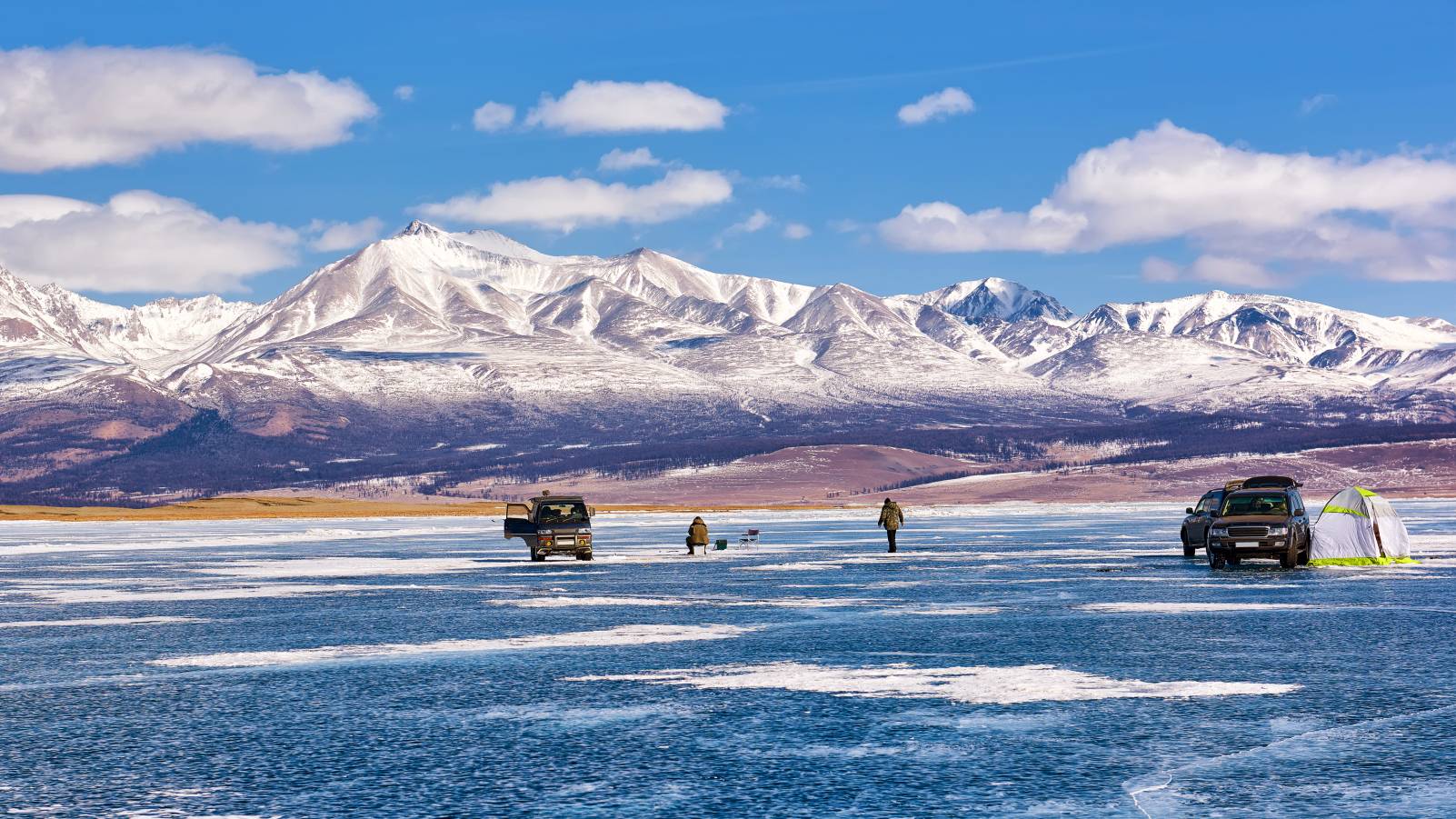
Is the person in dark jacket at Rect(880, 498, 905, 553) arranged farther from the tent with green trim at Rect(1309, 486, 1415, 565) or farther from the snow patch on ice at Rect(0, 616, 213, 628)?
the snow patch on ice at Rect(0, 616, 213, 628)

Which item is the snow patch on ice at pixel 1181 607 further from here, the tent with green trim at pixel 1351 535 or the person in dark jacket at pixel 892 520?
the person in dark jacket at pixel 892 520

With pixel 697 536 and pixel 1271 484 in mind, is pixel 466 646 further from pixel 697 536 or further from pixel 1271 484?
pixel 697 536

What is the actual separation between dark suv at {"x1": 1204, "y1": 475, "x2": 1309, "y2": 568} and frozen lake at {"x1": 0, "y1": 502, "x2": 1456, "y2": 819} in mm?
4082

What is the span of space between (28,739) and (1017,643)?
14.8 metres

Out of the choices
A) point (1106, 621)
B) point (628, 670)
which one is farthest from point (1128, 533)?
point (628, 670)

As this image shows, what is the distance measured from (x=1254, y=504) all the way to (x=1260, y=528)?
3.96ft

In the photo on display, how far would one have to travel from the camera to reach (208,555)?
65812mm

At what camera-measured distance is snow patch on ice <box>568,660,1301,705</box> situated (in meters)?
19.9

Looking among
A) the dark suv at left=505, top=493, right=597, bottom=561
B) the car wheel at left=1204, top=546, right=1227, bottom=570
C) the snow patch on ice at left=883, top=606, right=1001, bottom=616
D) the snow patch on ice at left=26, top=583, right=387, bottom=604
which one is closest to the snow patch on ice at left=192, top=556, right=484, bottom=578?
the dark suv at left=505, top=493, right=597, bottom=561

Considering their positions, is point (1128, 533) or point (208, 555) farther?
point (1128, 533)

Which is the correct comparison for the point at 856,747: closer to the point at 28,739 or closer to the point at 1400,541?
the point at 28,739

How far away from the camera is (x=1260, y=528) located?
4528 cm

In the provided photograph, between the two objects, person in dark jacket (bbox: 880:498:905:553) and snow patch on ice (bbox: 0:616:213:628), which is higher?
person in dark jacket (bbox: 880:498:905:553)

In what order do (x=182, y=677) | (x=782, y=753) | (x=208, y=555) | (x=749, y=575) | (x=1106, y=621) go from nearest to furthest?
1. (x=782, y=753)
2. (x=182, y=677)
3. (x=1106, y=621)
4. (x=749, y=575)
5. (x=208, y=555)
